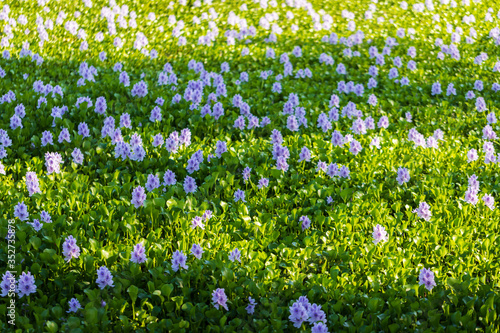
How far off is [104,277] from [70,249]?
39 centimetres

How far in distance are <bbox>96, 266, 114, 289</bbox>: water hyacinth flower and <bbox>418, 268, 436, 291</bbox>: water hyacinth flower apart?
208cm

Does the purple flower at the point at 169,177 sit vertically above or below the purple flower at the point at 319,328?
above

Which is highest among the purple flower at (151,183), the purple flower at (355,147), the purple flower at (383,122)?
the purple flower at (383,122)

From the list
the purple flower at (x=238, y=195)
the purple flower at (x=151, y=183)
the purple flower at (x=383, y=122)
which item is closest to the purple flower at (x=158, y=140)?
the purple flower at (x=151, y=183)

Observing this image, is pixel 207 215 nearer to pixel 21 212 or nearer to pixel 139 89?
pixel 21 212

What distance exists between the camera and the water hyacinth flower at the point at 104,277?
350 cm

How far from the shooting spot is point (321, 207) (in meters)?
4.63

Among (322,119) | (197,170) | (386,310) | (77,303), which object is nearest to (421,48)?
(322,119)

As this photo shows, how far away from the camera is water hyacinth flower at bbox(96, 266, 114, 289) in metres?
3.50

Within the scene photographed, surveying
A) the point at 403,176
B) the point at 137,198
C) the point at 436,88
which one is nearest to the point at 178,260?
the point at 137,198

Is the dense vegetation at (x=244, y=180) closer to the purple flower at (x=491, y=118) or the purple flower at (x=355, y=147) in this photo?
the purple flower at (x=355, y=147)

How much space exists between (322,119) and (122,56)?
3.62 meters

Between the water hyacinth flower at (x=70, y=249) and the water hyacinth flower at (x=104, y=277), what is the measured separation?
0.32 metres

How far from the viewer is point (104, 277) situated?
350cm
